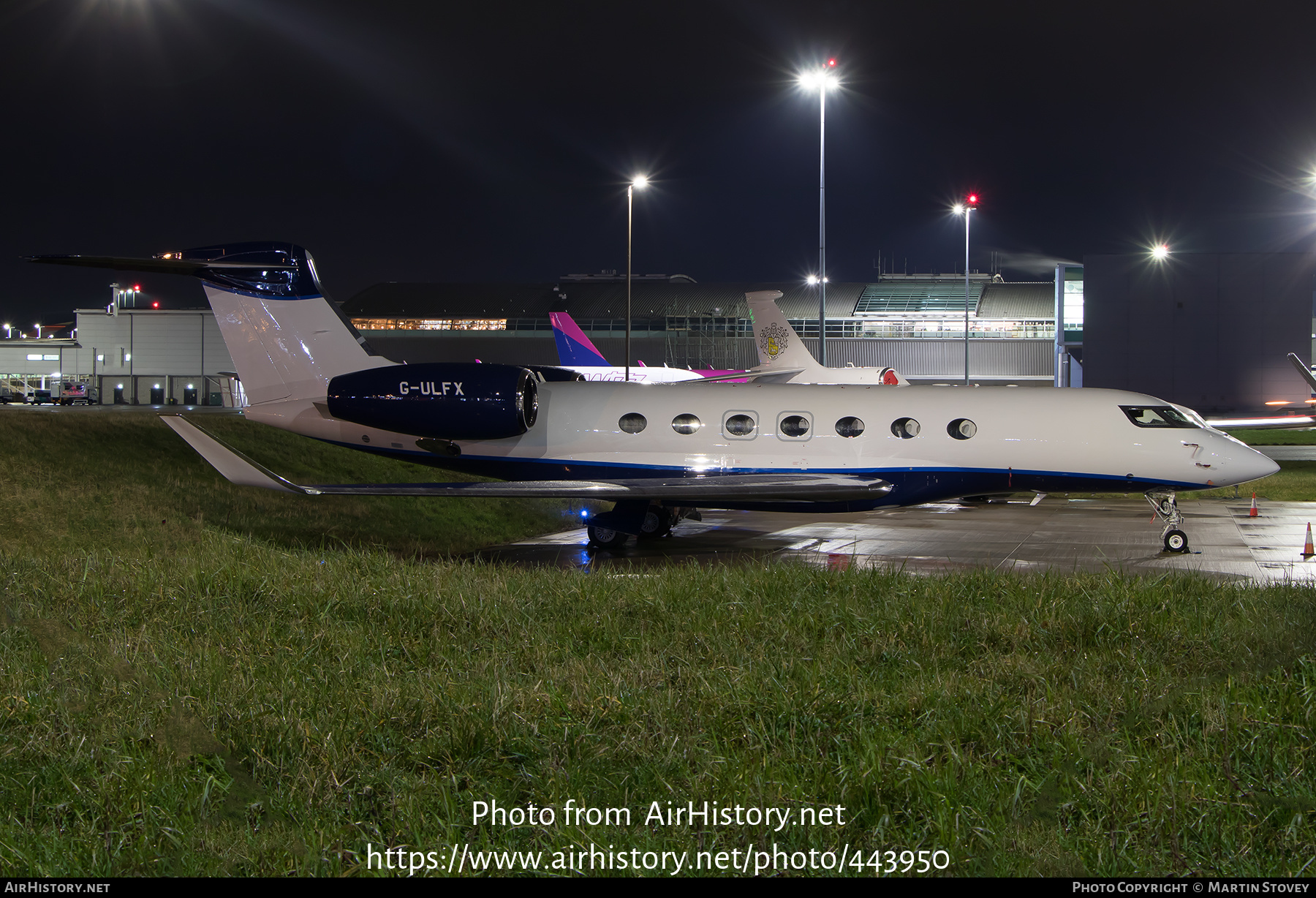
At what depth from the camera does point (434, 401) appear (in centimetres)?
1491

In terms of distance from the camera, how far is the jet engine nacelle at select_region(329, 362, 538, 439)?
14.9m

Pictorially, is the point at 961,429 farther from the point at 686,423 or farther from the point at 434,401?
the point at 434,401

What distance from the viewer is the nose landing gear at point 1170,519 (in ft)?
46.9

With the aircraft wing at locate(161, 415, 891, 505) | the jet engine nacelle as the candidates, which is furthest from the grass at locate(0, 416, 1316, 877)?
the jet engine nacelle

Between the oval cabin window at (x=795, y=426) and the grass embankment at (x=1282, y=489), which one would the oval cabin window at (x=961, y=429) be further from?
the grass embankment at (x=1282, y=489)

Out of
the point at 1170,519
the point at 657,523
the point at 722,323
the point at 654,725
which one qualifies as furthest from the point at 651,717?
the point at 722,323

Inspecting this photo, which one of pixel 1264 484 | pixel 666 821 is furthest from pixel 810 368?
pixel 666 821

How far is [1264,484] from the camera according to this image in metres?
24.3

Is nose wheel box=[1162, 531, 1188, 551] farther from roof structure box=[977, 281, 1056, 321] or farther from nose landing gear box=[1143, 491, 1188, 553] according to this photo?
roof structure box=[977, 281, 1056, 321]

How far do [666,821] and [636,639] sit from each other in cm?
281

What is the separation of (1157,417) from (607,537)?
8.58 metres

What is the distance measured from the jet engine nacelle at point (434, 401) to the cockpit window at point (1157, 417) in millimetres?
9329

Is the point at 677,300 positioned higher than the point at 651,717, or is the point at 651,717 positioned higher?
the point at 677,300

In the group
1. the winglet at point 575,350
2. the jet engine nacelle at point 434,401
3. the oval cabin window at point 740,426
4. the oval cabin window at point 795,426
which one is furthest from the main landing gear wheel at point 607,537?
the winglet at point 575,350
